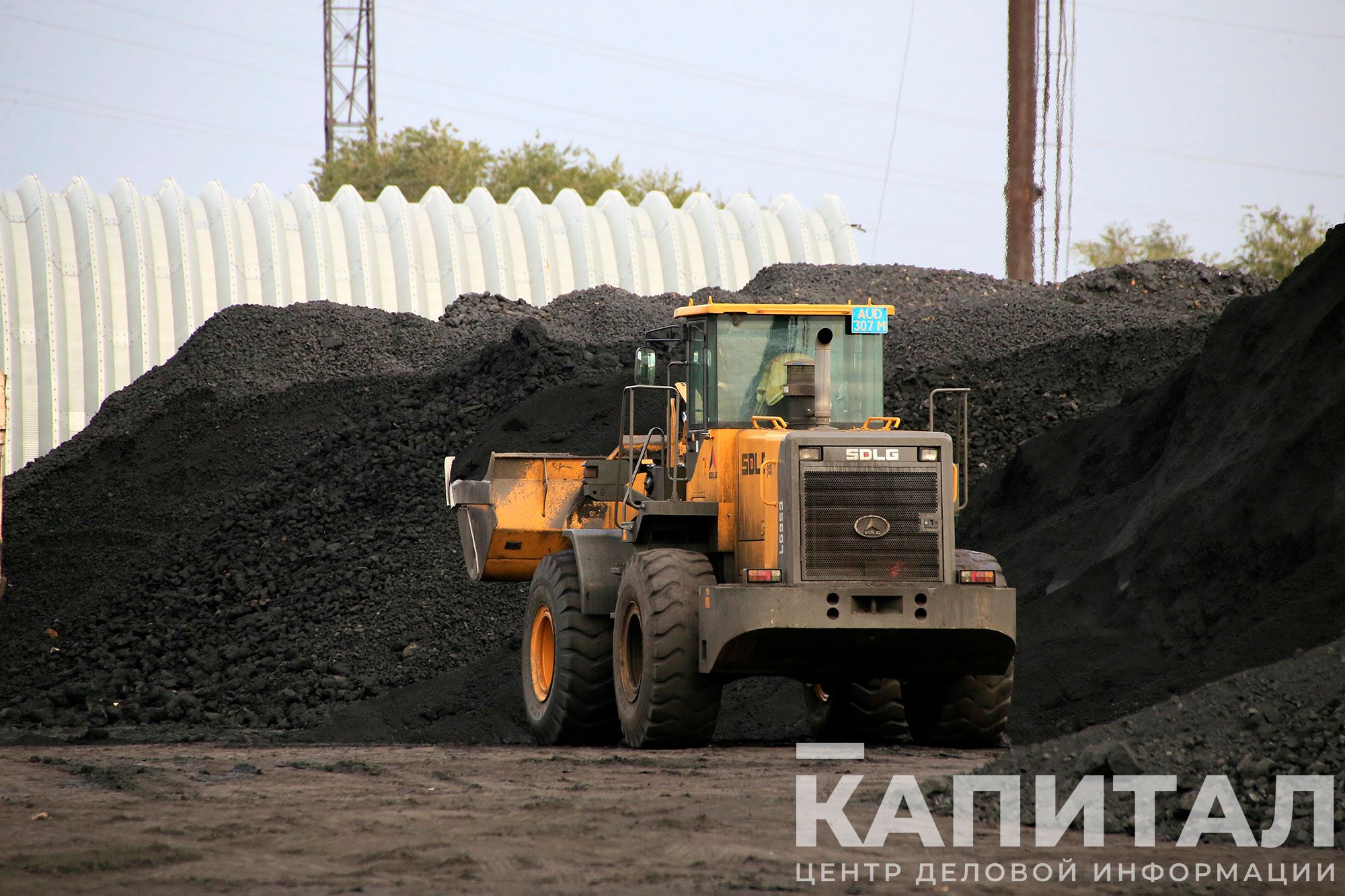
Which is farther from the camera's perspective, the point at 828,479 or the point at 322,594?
the point at 322,594

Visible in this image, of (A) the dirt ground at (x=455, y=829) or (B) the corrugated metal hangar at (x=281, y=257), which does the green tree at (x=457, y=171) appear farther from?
(A) the dirt ground at (x=455, y=829)

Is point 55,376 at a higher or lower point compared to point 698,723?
higher

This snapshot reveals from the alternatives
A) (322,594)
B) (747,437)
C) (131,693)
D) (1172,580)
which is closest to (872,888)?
(747,437)

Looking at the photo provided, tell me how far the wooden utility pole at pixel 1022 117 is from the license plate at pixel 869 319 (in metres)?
18.1

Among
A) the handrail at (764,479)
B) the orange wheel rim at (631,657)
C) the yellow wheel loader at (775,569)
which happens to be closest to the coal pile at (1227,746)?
the yellow wheel loader at (775,569)

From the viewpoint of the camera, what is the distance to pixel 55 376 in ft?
94.3

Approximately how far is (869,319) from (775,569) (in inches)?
76.4

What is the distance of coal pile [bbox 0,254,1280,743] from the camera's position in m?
15.0

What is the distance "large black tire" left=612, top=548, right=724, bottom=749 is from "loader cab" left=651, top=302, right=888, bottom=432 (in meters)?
1.09

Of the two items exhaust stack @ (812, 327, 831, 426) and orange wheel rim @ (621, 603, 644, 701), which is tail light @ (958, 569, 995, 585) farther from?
orange wheel rim @ (621, 603, 644, 701)

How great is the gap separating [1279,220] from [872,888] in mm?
41866

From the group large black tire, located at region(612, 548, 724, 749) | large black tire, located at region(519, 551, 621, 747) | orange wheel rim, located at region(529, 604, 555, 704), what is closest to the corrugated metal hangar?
orange wheel rim, located at region(529, 604, 555, 704)

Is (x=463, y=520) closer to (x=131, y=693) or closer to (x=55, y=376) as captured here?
(x=131, y=693)

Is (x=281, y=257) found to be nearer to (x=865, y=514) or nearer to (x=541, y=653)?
(x=541, y=653)
